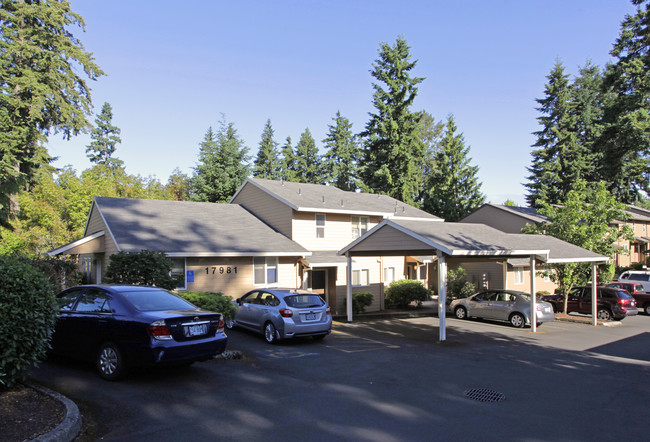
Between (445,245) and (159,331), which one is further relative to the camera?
(445,245)

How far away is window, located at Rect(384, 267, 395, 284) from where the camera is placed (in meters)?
26.6

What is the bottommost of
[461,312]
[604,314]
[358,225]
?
[604,314]

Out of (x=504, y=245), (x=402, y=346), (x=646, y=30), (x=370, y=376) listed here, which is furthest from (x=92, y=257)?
(x=646, y=30)

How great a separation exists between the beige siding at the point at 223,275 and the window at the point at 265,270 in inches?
9.5

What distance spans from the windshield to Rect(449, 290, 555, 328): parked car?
14.2m

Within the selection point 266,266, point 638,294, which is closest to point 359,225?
point 266,266

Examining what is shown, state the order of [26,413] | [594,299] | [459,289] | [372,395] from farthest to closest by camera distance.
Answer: [459,289] → [594,299] → [372,395] → [26,413]

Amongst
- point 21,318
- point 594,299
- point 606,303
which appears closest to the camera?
point 21,318

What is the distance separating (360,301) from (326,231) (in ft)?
13.5

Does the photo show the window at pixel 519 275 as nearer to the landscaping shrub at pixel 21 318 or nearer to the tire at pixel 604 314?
the tire at pixel 604 314

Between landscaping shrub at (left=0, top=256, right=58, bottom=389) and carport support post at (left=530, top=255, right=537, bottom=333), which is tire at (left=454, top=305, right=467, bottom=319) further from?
landscaping shrub at (left=0, top=256, right=58, bottom=389)

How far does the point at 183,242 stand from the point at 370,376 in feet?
39.2

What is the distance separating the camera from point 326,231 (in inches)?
956

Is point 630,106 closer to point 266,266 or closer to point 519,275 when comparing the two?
point 519,275
